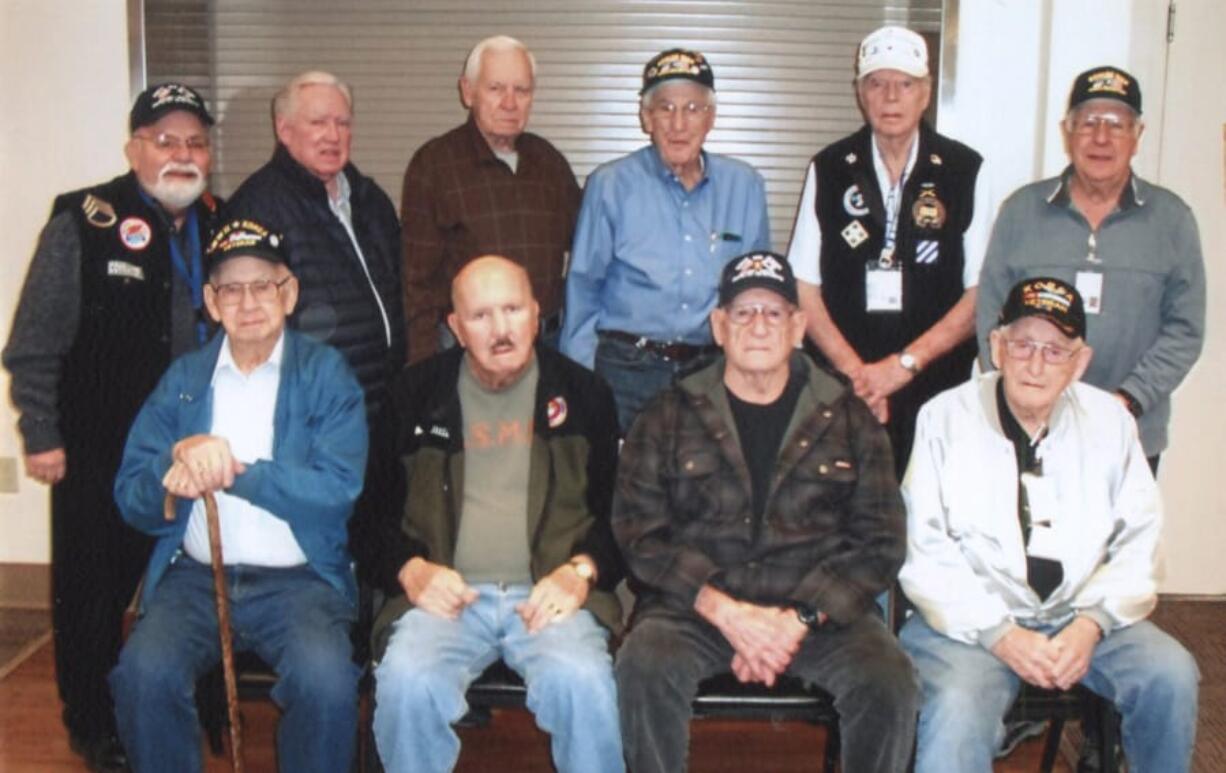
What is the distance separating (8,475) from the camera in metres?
4.38

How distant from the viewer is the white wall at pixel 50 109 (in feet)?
13.6

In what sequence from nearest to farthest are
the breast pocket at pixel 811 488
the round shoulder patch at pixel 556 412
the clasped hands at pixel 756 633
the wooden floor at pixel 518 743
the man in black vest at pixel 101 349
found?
the clasped hands at pixel 756 633 → the breast pocket at pixel 811 488 → the round shoulder patch at pixel 556 412 → the man in black vest at pixel 101 349 → the wooden floor at pixel 518 743

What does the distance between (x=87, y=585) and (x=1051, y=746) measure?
2.48 metres

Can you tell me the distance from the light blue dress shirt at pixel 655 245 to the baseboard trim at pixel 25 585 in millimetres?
2294

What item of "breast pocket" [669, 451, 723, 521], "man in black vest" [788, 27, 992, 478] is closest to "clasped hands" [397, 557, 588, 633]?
"breast pocket" [669, 451, 723, 521]

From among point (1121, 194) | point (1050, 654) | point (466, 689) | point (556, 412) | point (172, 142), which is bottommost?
point (466, 689)

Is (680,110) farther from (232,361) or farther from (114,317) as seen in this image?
(114,317)

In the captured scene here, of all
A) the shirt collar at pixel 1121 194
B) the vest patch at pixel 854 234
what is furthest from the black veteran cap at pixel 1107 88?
the vest patch at pixel 854 234

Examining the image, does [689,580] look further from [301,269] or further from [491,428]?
[301,269]

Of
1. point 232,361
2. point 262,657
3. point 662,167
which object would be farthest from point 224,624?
point 662,167

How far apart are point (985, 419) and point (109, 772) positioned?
7.71ft

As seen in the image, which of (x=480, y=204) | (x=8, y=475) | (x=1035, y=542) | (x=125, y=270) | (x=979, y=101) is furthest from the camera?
(x=8, y=475)

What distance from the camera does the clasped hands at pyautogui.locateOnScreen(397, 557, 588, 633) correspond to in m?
2.65

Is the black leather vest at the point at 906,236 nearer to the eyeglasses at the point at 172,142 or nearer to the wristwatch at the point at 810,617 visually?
the wristwatch at the point at 810,617
